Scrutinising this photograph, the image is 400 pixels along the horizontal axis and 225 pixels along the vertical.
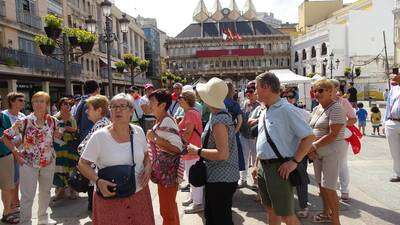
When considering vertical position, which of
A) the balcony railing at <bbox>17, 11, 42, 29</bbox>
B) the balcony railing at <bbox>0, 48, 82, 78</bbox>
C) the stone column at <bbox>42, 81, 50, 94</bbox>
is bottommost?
the stone column at <bbox>42, 81, 50, 94</bbox>

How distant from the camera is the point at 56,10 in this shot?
32375 mm

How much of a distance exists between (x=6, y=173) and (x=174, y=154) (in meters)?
2.86

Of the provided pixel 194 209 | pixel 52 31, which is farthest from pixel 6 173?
pixel 52 31

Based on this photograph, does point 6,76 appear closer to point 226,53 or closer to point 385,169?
point 385,169

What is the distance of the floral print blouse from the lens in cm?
532

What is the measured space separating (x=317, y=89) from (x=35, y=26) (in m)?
27.3

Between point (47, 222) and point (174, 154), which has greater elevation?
point (174, 154)

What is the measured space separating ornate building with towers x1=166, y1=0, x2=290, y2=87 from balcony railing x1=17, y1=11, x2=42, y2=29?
67422mm

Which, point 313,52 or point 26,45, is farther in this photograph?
point 313,52

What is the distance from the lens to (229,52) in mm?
98312

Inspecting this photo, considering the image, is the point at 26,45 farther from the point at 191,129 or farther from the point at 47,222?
the point at 191,129

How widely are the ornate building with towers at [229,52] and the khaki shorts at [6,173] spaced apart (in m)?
90.7

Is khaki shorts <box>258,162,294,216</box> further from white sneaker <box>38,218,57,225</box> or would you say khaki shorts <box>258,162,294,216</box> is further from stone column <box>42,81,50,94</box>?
stone column <box>42,81,50,94</box>

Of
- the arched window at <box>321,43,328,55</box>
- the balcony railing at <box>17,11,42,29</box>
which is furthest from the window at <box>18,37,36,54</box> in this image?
the arched window at <box>321,43,328,55</box>
